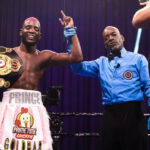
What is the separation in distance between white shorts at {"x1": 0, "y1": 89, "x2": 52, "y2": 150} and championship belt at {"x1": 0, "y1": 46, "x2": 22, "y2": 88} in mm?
93

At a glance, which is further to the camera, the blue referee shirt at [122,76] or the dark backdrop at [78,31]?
the dark backdrop at [78,31]

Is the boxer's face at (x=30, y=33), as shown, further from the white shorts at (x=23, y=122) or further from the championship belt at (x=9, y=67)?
the white shorts at (x=23, y=122)

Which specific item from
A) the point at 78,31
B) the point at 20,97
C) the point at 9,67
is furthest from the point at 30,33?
the point at 78,31

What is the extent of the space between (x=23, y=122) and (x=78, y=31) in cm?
281

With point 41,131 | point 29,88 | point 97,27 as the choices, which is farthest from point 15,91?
point 97,27

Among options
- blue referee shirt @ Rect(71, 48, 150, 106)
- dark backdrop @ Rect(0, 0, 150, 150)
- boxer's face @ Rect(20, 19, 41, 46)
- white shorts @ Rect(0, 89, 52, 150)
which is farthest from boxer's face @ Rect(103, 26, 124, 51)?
dark backdrop @ Rect(0, 0, 150, 150)

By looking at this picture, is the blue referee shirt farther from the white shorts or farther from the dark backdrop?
the dark backdrop

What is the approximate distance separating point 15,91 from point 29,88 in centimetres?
13

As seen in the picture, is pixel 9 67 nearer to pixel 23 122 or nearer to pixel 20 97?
pixel 20 97

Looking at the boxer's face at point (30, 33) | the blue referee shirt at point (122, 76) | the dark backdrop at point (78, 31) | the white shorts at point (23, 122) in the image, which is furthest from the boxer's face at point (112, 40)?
the dark backdrop at point (78, 31)

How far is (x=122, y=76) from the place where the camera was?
234cm

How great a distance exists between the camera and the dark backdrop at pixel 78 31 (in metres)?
4.42

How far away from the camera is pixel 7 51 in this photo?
227cm

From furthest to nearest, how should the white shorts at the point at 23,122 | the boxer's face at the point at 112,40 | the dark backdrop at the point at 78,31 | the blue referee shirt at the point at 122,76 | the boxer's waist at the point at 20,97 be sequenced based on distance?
the dark backdrop at the point at 78,31 < the boxer's face at the point at 112,40 < the blue referee shirt at the point at 122,76 < the boxer's waist at the point at 20,97 < the white shorts at the point at 23,122
